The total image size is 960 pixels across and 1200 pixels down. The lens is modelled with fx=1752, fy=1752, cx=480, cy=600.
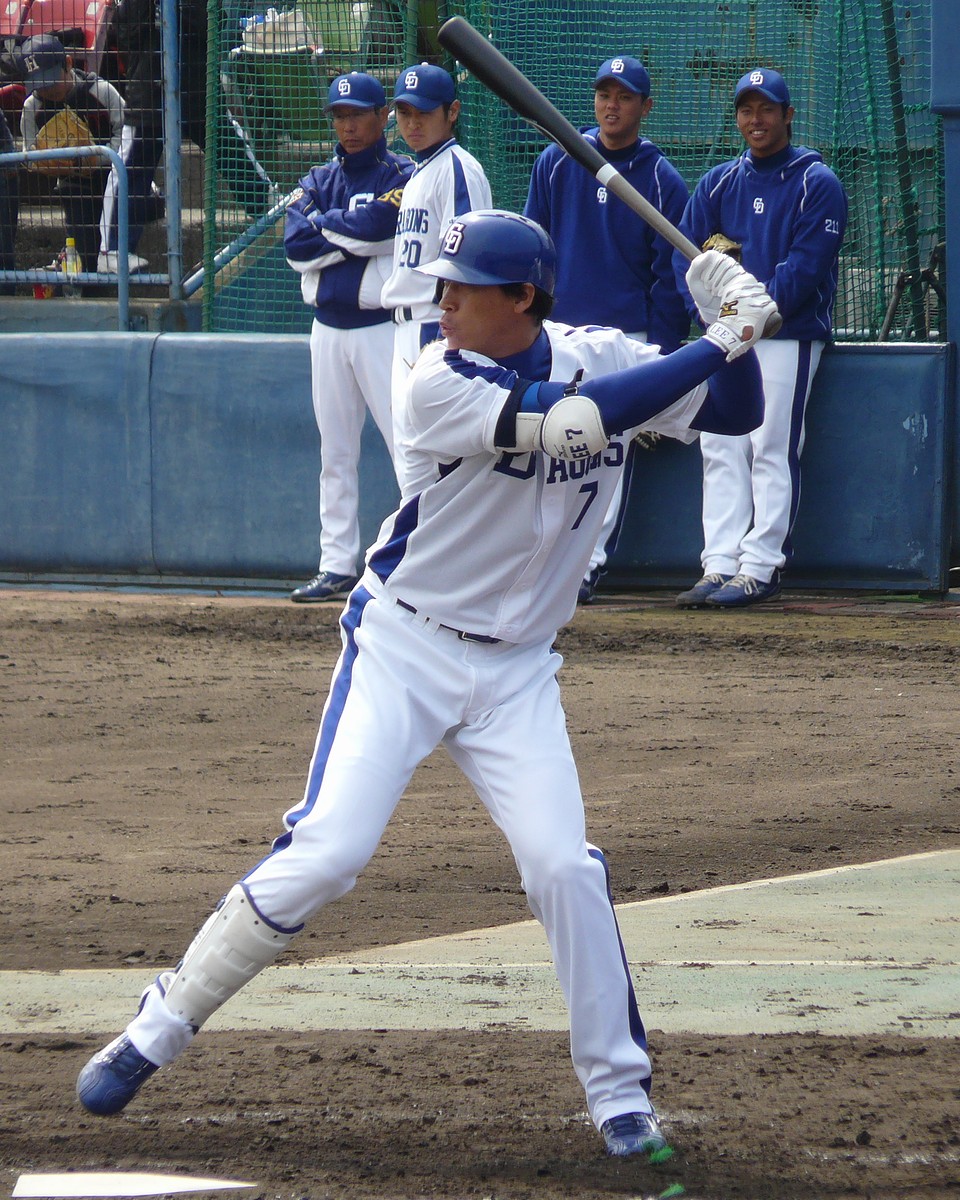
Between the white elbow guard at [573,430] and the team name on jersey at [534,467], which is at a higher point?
the white elbow guard at [573,430]

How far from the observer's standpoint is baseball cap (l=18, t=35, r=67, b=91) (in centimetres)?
1026

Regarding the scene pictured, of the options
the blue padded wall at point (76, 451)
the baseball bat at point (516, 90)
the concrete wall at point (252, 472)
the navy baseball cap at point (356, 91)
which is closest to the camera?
the baseball bat at point (516, 90)

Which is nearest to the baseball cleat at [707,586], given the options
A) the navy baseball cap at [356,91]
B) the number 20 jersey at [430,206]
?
the number 20 jersey at [430,206]

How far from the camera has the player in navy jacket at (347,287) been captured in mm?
8234

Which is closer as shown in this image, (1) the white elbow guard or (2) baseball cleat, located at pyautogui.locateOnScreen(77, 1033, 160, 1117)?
(1) the white elbow guard

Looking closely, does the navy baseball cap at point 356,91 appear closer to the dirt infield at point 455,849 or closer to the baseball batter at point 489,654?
the dirt infield at point 455,849

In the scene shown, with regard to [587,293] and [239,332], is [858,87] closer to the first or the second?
[587,293]

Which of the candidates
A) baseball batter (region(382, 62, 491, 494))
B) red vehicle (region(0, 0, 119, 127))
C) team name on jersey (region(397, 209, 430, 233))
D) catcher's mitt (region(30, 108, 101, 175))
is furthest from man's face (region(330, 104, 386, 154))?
red vehicle (region(0, 0, 119, 127))

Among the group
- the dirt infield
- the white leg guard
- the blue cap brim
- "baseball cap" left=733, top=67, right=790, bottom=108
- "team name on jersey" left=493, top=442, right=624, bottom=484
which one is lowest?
the dirt infield

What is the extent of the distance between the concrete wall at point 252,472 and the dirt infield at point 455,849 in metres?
0.33

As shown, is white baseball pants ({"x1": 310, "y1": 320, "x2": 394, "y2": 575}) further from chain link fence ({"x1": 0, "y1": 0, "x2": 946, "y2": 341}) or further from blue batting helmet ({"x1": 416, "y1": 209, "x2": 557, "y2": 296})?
blue batting helmet ({"x1": 416, "y1": 209, "x2": 557, "y2": 296})

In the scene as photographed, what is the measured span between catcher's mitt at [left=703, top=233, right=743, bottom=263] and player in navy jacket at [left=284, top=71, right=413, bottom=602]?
147cm

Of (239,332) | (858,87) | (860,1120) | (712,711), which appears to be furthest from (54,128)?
(860,1120)

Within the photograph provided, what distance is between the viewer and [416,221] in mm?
7836
